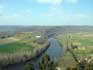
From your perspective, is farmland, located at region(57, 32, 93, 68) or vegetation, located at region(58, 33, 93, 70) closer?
vegetation, located at region(58, 33, 93, 70)

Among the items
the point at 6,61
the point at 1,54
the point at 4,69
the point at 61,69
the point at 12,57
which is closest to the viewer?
the point at 61,69

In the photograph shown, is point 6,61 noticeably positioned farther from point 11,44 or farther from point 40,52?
point 11,44

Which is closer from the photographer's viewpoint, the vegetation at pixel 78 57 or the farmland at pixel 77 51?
the vegetation at pixel 78 57

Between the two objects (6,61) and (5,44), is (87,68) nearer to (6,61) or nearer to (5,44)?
(6,61)

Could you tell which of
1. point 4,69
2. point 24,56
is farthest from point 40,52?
point 4,69

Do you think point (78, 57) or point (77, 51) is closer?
point (78, 57)

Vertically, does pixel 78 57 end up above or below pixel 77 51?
above

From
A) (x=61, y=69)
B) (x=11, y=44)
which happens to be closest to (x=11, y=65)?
(x=61, y=69)

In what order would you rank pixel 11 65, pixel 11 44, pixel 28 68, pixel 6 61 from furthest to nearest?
pixel 11 44 < pixel 6 61 < pixel 11 65 < pixel 28 68

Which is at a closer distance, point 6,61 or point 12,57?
point 6,61
